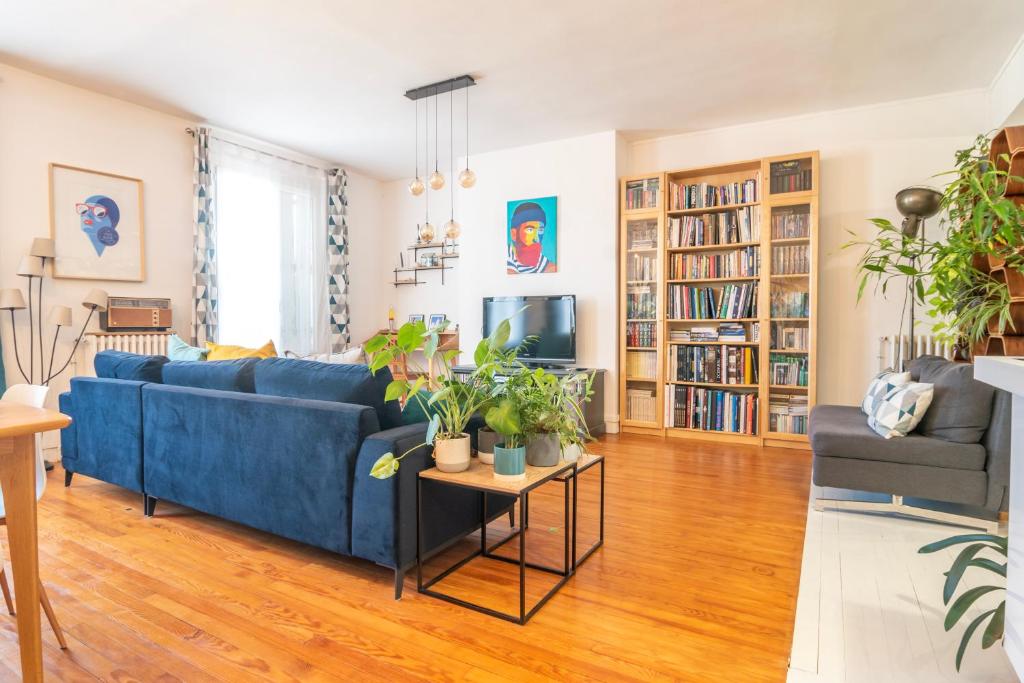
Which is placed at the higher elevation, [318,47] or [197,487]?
[318,47]

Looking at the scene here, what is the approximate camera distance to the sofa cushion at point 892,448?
255 centimetres

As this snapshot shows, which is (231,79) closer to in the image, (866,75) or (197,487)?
(197,487)

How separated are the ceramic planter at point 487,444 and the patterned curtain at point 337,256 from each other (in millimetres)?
4278

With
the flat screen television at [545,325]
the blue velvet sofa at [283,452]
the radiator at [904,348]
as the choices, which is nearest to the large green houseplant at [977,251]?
the radiator at [904,348]

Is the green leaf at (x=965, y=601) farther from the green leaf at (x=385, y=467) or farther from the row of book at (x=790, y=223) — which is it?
the row of book at (x=790, y=223)

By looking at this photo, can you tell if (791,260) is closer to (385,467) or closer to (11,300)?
(385,467)

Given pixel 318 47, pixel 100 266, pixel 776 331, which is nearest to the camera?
pixel 318 47

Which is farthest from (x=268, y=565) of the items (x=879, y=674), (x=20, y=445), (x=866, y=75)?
(x=866, y=75)

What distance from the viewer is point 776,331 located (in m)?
4.48

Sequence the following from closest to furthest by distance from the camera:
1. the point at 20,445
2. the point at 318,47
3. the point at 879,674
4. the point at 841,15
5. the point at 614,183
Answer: the point at 20,445
the point at 879,674
the point at 841,15
the point at 318,47
the point at 614,183

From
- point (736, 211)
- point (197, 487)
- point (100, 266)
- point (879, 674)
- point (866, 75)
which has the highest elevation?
point (866, 75)

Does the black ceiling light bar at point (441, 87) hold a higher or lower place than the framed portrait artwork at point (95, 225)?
higher

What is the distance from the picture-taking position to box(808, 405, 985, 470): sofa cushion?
255 centimetres

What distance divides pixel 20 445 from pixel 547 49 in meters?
3.25
